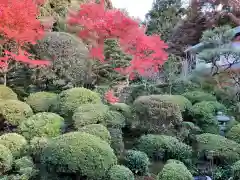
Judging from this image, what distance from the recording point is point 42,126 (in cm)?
774

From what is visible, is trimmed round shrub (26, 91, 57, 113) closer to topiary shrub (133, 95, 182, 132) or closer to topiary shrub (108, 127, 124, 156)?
topiary shrub (108, 127, 124, 156)

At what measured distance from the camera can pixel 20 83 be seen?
11375mm

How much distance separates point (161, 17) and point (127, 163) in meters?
23.5

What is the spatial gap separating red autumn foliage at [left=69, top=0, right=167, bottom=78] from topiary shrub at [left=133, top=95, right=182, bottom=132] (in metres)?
3.49

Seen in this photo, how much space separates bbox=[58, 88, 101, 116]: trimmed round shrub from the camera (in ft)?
28.2

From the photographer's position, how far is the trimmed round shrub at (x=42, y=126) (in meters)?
7.68

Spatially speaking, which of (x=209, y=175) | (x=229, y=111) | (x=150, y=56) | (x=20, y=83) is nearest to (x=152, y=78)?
(x=150, y=56)

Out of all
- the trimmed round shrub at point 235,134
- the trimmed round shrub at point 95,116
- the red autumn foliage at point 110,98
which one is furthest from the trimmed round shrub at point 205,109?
the red autumn foliage at point 110,98

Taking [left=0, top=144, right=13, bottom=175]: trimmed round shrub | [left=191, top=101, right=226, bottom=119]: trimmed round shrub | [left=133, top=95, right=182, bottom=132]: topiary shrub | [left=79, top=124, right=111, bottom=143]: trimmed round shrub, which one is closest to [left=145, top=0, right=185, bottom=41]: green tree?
[left=191, top=101, right=226, bottom=119]: trimmed round shrub

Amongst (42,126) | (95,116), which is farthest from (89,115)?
(42,126)

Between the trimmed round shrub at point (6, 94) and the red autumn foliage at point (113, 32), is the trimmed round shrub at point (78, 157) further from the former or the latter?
the red autumn foliage at point (113, 32)

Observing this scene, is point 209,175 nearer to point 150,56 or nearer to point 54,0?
point 150,56

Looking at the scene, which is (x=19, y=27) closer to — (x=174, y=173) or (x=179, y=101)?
(x=179, y=101)

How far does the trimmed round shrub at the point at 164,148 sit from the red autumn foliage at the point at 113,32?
14.2ft
